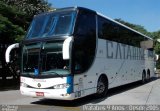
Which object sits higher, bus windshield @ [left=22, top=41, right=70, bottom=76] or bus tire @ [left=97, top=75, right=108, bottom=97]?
bus windshield @ [left=22, top=41, right=70, bottom=76]

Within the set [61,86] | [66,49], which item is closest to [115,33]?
[61,86]

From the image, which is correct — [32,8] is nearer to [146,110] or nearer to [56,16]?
[56,16]

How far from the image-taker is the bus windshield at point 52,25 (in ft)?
39.9

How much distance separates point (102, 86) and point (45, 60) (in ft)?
11.9

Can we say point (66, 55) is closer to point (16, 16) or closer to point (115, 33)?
point (115, 33)

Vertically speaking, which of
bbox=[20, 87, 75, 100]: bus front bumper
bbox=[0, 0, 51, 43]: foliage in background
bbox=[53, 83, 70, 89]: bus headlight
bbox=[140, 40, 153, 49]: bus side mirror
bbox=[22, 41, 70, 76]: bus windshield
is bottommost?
bbox=[20, 87, 75, 100]: bus front bumper

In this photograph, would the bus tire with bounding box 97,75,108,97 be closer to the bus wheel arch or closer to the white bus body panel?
the bus wheel arch

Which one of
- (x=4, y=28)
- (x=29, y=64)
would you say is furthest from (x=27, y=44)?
(x=4, y=28)

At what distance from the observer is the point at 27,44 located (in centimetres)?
1262

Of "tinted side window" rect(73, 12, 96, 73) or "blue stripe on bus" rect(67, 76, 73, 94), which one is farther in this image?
"tinted side window" rect(73, 12, 96, 73)

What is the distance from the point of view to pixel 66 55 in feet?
34.7

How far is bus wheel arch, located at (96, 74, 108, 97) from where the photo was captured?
46.5 feet

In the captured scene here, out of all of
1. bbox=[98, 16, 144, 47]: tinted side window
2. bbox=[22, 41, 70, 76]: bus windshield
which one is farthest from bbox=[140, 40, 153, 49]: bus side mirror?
bbox=[22, 41, 70, 76]: bus windshield

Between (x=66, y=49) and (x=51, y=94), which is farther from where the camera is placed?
(x=51, y=94)
